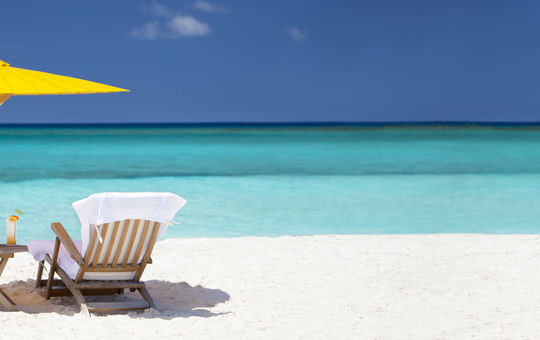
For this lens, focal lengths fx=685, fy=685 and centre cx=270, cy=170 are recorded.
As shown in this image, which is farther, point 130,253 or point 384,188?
Result: point 384,188

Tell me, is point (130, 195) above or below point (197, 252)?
above

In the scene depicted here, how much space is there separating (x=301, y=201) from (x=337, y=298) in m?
7.01

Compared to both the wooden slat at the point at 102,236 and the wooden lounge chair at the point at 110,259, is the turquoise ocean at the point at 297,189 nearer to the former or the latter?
the wooden lounge chair at the point at 110,259

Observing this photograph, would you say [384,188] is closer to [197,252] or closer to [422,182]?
[422,182]

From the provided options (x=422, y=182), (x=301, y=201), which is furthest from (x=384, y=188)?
(x=301, y=201)

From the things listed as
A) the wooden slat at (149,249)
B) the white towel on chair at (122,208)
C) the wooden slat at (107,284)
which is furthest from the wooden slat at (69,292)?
the white towel on chair at (122,208)

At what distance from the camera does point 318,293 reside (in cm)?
491

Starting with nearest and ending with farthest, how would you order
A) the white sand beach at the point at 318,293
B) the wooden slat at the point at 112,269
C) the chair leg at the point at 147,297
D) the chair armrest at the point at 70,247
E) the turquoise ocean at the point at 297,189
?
1. the white sand beach at the point at 318,293
2. the chair armrest at the point at 70,247
3. the wooden slat at the point at 112,269
4. the chair leg at the point at 147,297
5. the turquoise ocean at the point at 297,189

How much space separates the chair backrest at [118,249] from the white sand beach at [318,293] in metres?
0.29

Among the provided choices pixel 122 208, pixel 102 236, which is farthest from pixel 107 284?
pixel 122 208

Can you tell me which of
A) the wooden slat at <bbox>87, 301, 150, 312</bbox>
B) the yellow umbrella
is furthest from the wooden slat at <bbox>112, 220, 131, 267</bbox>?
the yellow umbrella

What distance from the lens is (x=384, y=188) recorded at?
46.4 feet

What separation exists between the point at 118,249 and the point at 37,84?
114cm

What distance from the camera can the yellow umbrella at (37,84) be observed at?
4.07 meters
